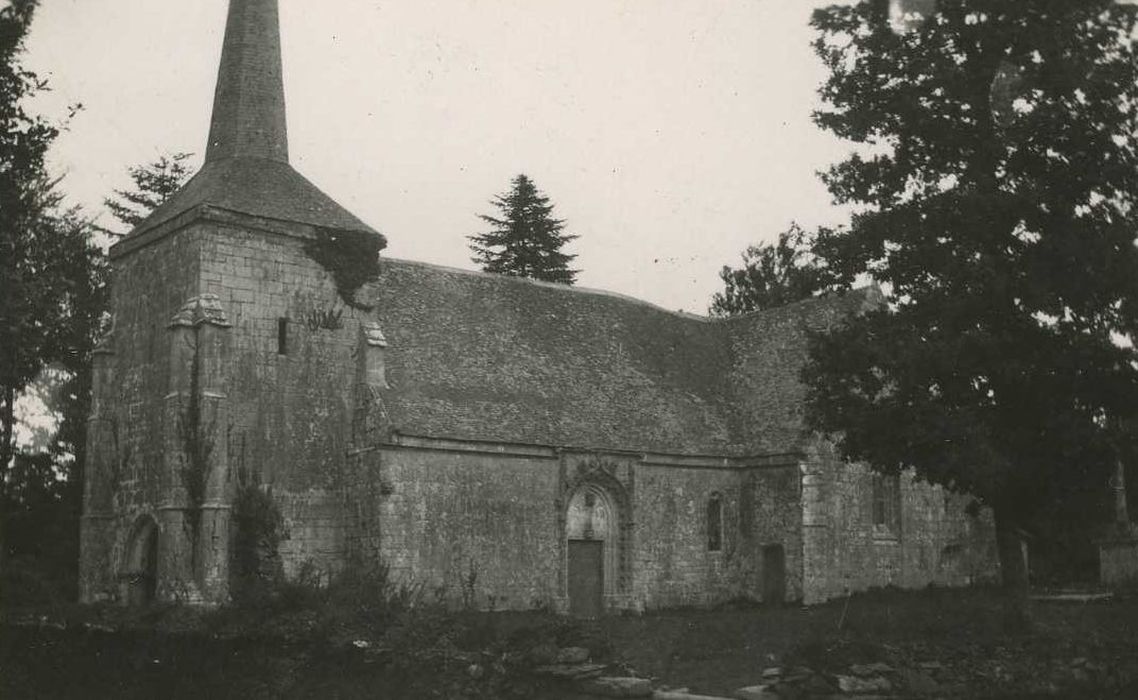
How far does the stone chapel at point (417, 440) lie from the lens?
1090 inches

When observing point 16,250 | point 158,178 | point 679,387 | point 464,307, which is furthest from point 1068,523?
point 158,178

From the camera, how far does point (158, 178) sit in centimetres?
4759

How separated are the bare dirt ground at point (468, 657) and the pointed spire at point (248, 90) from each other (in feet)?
44.8

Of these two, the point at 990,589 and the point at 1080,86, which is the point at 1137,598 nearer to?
the point at 990,589

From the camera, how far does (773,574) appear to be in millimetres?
33938

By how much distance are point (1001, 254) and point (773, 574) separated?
15149 millimetres

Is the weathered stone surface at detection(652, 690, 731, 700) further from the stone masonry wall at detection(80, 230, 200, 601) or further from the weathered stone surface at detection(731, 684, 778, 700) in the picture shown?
the stone masonry wall at detection(80, 230, 200, 601)

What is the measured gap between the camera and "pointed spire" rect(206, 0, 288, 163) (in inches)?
1201

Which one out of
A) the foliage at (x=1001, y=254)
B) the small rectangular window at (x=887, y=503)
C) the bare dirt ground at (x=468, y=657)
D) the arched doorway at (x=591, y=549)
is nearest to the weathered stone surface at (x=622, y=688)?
the bare dirt ground at (x=468, y=657)

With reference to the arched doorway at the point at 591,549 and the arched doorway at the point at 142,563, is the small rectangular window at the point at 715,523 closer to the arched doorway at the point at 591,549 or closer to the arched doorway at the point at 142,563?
the arched doorway at the point at 591,549

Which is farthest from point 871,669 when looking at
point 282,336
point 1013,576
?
point 282,336

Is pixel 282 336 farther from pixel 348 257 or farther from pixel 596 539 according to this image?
pixel 596 539

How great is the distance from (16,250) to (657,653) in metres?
13.9

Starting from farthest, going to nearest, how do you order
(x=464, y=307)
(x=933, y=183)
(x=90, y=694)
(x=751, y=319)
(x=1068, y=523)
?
1. (x=751, y=319)
2. (x=464, y=307)
3. (x=1068, y=523)
4. (x=933, y=183)
5. (x=90, y=694)
